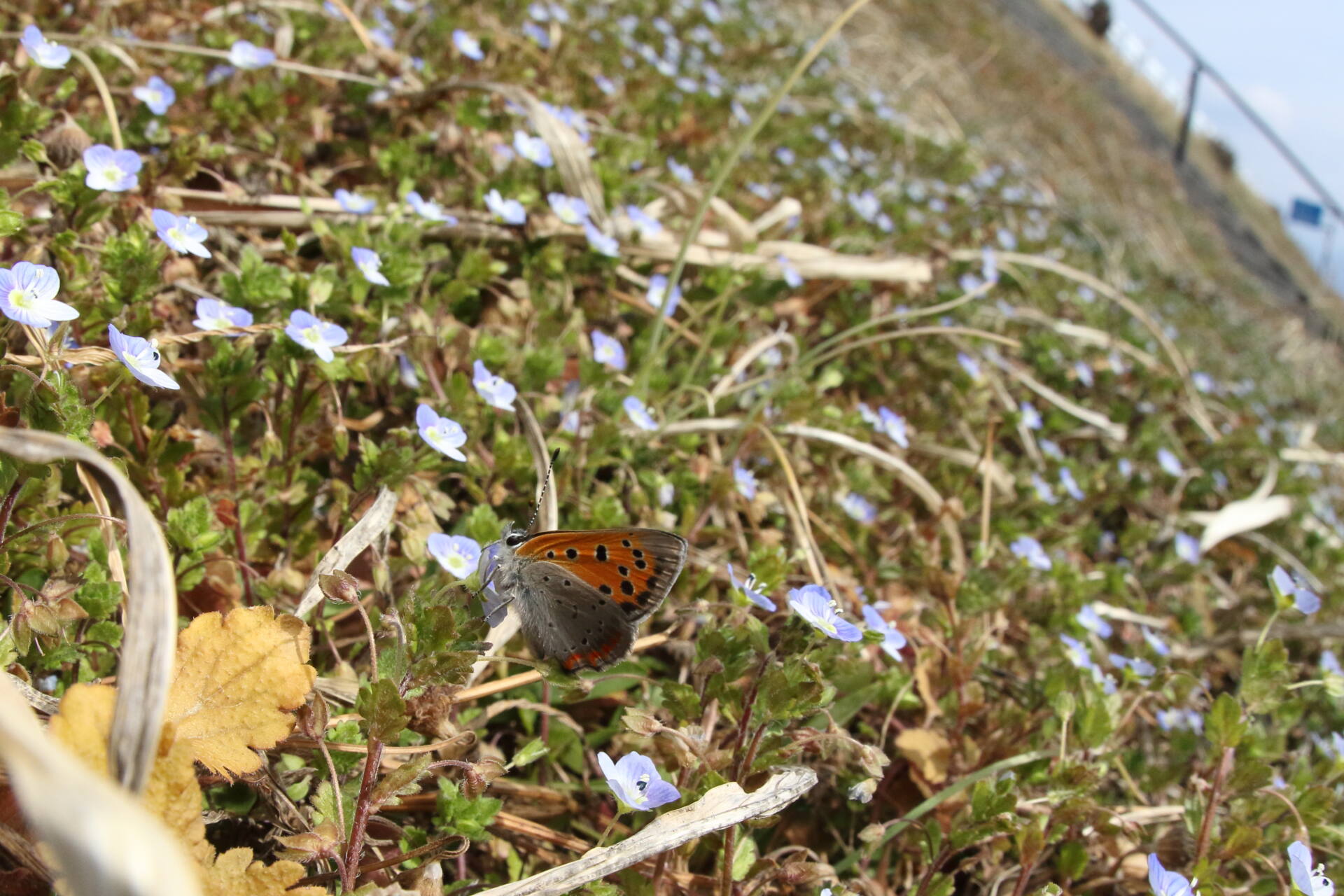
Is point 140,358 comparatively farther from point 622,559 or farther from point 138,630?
point 138,630

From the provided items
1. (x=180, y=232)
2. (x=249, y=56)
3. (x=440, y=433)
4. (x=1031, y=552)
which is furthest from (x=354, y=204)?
(x=1031, y=552)

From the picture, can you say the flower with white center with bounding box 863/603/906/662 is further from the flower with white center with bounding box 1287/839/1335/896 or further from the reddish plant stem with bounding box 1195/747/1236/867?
the flower with white center with bounding box 1287/839/1335/896

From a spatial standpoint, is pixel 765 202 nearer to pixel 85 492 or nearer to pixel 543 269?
pixel 543 269

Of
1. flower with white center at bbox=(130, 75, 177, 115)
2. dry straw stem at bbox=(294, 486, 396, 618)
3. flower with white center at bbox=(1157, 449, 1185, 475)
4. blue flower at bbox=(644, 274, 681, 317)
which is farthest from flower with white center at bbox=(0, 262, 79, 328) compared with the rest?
flower with white center at bbox=(1157, 449, 1185, 475)

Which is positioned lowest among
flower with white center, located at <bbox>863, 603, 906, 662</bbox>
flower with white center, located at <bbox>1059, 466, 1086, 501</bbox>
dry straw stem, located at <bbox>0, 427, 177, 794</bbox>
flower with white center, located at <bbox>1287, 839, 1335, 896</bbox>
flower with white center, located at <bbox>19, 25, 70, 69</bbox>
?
flower with white center, located at <bbox>19, 25, 70, 69</bbox>

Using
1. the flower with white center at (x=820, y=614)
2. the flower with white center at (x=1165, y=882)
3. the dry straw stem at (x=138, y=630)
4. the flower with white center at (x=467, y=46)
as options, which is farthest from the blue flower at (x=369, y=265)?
the flower with white center at (x=1165, y=882)

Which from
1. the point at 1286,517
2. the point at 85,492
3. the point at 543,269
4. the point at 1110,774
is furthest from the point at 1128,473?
the point at 85,492
